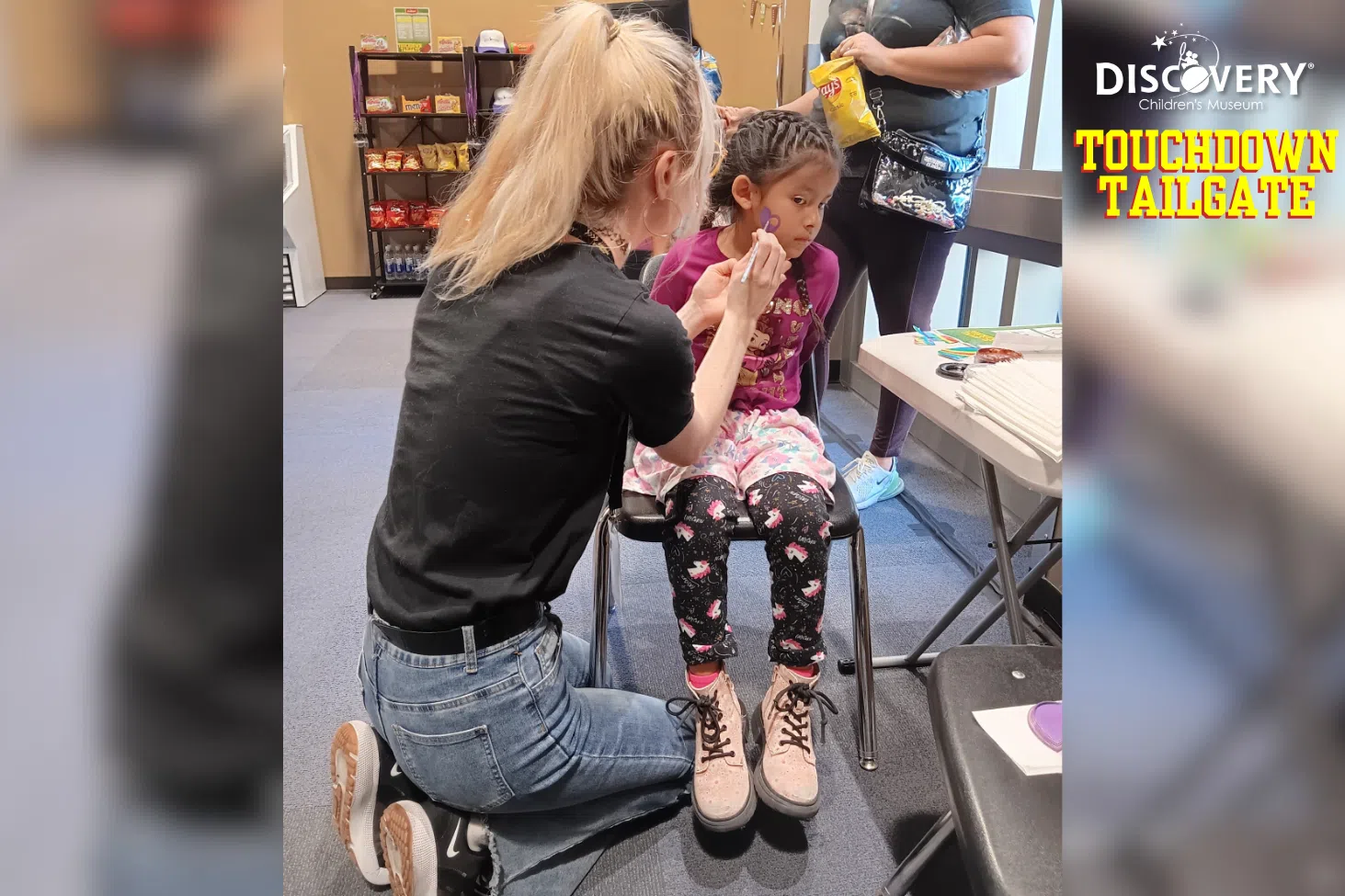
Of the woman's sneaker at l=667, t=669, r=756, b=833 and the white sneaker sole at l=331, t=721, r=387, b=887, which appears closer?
the white sneaker sole at l=331, t=721, r=387, b=887

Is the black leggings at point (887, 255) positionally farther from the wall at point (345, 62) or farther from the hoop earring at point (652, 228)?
the wall at point (345, 62)

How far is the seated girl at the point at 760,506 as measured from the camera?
117 centimetres

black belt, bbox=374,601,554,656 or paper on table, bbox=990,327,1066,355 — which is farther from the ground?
paper on table, bbox=990,327,1066,355

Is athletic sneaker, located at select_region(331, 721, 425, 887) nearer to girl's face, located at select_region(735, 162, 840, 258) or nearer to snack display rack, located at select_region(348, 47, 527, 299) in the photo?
girl's face, located at select_region(735, 162, 840, 258)

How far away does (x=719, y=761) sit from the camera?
3.84 feet

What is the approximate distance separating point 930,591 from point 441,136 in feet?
15.4

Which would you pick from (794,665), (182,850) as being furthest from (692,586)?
(182,850)

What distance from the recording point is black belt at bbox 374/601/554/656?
0.95m

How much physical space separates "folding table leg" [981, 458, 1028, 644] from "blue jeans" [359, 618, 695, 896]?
0.55 m

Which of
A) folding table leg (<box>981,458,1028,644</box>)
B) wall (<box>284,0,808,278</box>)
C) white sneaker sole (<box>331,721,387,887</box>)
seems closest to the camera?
white sneaker sole (<box>331,721,387,887</box>)

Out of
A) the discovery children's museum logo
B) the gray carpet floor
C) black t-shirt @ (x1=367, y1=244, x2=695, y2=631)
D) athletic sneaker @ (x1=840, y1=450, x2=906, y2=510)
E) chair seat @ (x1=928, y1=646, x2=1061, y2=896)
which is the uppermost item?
the discovery children's museum logo

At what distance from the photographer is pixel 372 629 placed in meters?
1.03

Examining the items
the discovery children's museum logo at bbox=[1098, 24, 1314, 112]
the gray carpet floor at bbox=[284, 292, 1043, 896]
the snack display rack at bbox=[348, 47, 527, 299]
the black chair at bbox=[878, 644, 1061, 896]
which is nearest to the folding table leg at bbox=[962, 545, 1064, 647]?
the gray carpet floor at bbox=[284, 292, 1043, 896]

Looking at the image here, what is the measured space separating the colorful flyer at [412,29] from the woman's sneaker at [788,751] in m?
4.89
